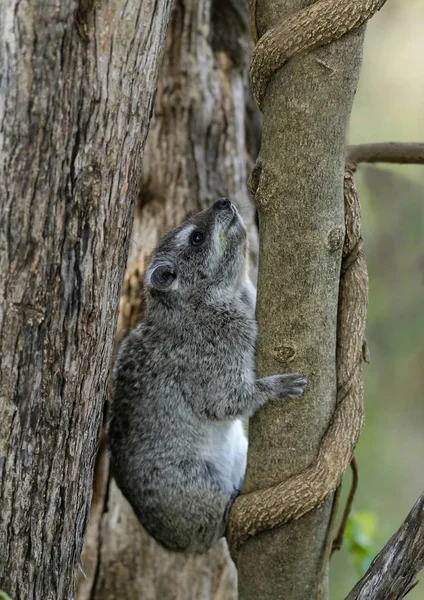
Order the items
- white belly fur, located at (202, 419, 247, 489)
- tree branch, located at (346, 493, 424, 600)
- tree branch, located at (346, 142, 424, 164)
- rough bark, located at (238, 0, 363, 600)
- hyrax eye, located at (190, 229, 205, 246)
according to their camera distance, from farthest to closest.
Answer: hyrax eye, located at (190, 229, 205, 246) < white belly fur, located at (202, 419, 247, 489) < tree branch, located at (346, 142, 424, 164) < rough bark, located at (238, 0, 363, 600) < tree branch, located at (346, 493, 424, 600)

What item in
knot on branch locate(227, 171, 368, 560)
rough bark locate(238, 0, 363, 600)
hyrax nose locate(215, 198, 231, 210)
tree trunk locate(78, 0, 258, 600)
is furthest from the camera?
tree trunk locate(78, 0, 258, 600)

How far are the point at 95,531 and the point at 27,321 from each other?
9.38 ft

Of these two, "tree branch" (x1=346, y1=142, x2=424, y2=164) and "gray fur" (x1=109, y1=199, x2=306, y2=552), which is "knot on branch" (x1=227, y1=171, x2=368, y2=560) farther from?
"gray fur" (x1=109, y1=199, x2=306, y2=552)

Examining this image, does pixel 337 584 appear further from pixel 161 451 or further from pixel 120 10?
pixel 120 10

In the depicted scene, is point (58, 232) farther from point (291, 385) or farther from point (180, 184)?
point (180, 184)

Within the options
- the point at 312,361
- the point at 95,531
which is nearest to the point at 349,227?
the point at 312,361

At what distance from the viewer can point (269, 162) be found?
3.42 metres

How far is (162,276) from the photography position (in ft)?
15.8

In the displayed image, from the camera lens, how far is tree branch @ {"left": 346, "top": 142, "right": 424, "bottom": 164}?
4055mm

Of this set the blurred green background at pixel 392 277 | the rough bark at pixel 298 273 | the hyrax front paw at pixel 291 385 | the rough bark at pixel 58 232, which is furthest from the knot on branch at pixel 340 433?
the blurred green background at pixel 392 277

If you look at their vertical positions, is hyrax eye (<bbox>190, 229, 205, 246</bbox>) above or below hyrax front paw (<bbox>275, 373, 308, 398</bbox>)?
above

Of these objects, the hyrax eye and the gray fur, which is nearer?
the gray fur

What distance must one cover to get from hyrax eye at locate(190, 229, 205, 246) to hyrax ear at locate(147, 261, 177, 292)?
0.20 meters

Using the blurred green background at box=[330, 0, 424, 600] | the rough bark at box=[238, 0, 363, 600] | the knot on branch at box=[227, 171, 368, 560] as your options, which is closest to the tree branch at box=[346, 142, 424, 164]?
the knot on branch at box=[227, 171, 368, 560]
